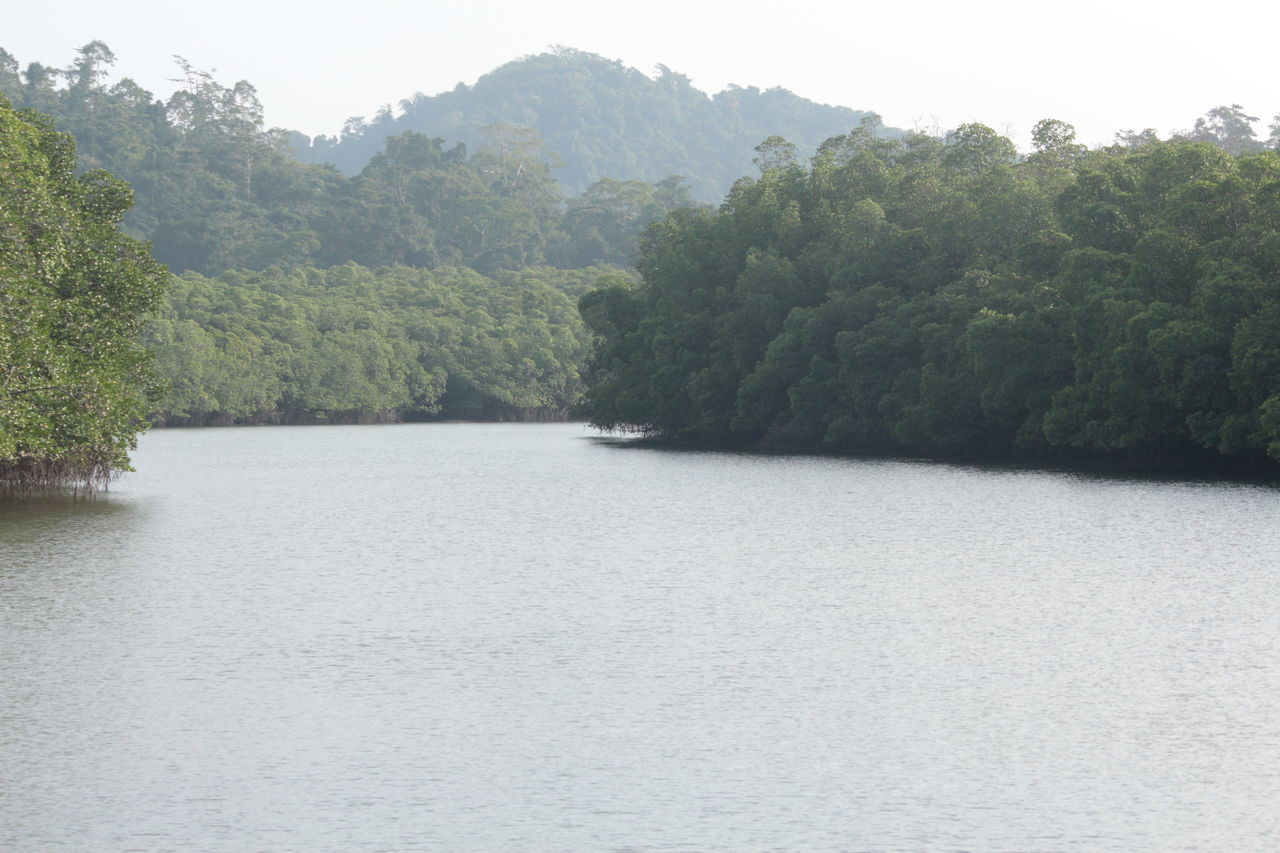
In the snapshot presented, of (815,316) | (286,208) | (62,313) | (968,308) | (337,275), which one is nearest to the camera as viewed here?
(62,313)

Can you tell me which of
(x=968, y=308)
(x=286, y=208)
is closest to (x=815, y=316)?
(x=968, y=308)

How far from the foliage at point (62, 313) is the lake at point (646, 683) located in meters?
2.92

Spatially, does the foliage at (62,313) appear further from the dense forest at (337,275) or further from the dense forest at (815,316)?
the dense forest at (337,275)

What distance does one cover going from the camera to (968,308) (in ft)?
217

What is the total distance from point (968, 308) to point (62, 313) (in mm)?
A: 39736

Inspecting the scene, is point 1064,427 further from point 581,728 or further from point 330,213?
point 330,213

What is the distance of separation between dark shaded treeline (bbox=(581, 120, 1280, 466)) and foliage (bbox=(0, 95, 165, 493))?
33.1 meters

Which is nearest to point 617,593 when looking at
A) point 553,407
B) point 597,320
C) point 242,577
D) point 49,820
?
point 242,577

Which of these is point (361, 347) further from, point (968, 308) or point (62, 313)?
point (62, 313)

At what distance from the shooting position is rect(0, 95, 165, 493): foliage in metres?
36.0

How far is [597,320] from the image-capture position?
10069cm

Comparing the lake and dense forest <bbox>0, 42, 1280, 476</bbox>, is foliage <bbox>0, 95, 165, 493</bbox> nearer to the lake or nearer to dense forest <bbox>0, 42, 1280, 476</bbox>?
dense forest <bbox>0, 42, 1280, 476</bbox>

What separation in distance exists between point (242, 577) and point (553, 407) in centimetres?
11485

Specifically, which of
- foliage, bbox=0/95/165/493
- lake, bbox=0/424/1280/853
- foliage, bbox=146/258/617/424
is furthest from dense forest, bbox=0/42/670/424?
lake, bbox=0/424/1280/853
